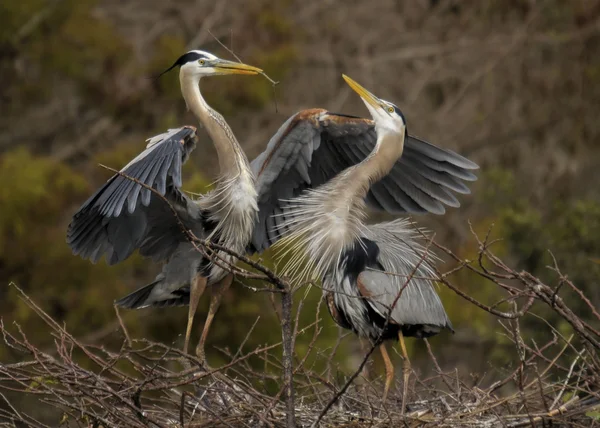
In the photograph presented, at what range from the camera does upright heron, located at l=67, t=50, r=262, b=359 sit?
269 inches

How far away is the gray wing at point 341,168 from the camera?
23.8ft

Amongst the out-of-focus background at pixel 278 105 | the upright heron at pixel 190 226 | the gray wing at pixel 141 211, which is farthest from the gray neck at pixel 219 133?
the out-of-focus background at pixel 278 105

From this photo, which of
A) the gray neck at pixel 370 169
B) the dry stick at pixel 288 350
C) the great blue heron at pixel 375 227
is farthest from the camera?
the gray neck at pixel 370 169

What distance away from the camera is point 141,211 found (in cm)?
688

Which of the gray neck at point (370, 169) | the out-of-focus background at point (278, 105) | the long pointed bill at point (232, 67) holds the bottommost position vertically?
the out-of-focus background at point (278, 105)

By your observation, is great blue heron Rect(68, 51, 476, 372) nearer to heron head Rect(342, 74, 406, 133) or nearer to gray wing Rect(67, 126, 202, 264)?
gray wing Rect(67, 126, 202, 264)

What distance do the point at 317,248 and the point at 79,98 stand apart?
30.0 ft

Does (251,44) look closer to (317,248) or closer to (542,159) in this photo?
(542,159)

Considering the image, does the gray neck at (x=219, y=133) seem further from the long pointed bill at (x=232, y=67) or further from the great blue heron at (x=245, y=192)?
the long pointed bill at (x=232, y=67)

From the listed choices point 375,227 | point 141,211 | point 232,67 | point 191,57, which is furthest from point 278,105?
point 141,211

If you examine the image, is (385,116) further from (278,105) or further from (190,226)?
(278,105)

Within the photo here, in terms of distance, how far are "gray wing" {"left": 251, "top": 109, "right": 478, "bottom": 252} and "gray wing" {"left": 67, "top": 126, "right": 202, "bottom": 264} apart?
1.45 ft

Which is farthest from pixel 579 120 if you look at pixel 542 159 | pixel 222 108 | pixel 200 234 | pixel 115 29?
pixel 200 234

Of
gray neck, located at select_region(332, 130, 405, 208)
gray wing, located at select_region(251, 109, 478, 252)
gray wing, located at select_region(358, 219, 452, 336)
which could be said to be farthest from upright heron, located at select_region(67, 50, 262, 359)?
gray wing, located at select_region(358, 219, 452, 336)
